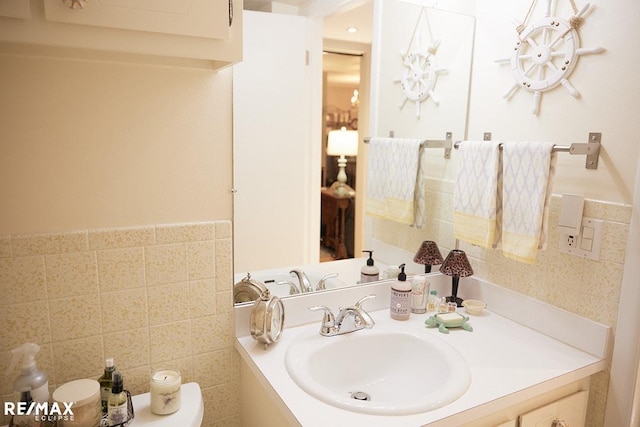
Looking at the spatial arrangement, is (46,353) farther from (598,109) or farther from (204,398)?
(598,109)

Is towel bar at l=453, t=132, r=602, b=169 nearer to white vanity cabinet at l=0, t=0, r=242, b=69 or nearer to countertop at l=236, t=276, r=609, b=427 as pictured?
countertop at l=236, t=276, r=609, b=427

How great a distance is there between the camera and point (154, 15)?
0.91m

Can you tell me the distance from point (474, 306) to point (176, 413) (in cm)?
104

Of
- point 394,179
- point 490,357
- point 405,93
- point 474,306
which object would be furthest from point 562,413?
point 405,93

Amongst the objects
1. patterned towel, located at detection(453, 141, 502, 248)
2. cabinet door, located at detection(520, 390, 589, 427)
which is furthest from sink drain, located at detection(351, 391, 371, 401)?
patterned towel, located at detection(453, 141, 502, 248)

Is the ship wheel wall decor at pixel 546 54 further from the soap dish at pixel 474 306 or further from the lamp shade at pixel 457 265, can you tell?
the soap dish at pixel 474 306

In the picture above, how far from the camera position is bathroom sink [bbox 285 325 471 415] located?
1.21m

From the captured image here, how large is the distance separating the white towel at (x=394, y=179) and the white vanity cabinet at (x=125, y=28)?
0.78 meters

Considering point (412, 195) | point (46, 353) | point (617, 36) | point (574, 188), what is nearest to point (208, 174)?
point (46, 353)

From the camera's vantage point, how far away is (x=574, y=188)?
1.32m

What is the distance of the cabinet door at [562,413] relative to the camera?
1171 mm

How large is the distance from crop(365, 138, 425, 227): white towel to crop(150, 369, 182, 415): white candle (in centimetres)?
90

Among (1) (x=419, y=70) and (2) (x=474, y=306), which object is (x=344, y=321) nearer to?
(2) (x=474, y=306)

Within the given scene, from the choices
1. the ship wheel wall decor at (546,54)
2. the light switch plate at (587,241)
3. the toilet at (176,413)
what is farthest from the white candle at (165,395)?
the ship wheel wall decor at (546,54)
